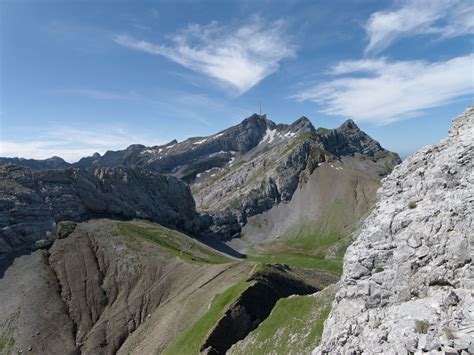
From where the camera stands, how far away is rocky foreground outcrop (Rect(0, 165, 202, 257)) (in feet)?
432

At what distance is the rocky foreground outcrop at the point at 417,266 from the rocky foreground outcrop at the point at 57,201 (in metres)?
129

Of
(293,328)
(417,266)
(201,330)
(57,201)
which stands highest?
(417,266)

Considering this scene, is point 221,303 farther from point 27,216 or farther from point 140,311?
point 27,216

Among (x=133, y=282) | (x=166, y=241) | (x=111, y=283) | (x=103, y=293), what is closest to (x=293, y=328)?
(x=133, y=282)

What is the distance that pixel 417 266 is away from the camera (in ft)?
72.9

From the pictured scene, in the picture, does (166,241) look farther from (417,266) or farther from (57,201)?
(417,266)

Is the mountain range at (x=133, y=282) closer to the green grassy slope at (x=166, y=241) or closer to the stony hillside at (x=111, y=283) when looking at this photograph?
the stony hillside at (x=111, y=283)

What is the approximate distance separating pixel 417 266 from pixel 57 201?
15297cm

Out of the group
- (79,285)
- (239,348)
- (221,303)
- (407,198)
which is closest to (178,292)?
(79,285)

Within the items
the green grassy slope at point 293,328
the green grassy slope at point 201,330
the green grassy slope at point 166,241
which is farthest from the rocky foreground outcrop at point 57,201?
the green grassy slope at point 293,328

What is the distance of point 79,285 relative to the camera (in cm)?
11162

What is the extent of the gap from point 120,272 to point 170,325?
45.4 meters

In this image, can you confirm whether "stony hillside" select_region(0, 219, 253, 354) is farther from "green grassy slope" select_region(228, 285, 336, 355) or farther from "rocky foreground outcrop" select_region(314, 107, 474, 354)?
"rocky foreground outcrop" select_region(314, 107, 474, 354)

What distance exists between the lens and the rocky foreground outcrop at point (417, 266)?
60.4ft
